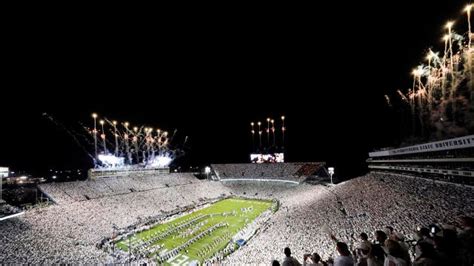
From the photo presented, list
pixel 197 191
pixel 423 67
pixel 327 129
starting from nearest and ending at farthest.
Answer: pixel 423 67 → pixel 197 191 → pixel 327 129

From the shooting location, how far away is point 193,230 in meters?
29.1

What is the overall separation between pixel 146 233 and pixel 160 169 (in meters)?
29.8

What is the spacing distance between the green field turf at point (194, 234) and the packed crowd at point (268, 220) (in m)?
3.12

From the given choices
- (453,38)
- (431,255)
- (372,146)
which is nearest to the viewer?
(431,255)

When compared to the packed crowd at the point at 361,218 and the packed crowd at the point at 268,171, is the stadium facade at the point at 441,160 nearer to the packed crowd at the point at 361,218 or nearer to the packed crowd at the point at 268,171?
the packed crowd at the point at 361,218

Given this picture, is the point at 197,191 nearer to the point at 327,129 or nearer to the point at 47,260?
the point at 47,260

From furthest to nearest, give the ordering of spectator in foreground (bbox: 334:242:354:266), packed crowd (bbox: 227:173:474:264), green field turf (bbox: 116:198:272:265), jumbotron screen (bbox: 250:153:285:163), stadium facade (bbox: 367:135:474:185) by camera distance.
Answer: jumbotron screen (bbox: 250:153:285:163) → green field turf (bbox: 116:198:272:265) → stadium facade (bbox: 367:135:474:185) → packed crowd (bbox: 227:173:474:264) → spectator in foreground (bbox: 334:242:354:266)

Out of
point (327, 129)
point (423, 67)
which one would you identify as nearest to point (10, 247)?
point (423, 67)

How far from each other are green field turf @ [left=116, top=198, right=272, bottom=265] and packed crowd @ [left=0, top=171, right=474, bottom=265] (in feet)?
10.2

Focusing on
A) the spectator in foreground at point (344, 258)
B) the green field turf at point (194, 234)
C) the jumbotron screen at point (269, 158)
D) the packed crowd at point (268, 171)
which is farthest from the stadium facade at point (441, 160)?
the jumbotron screen at point (269, 158)

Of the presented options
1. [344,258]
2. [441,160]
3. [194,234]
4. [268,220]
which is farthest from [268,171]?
[344,258]

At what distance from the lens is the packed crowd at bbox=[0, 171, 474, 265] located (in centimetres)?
1678

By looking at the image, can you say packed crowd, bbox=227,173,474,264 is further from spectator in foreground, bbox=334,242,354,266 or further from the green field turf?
spectator in foreground, bbox=334,242,354,266

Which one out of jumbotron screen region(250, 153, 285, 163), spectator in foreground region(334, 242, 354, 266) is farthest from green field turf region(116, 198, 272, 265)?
jumbotron screen region(250, 153, 285, 163)
